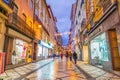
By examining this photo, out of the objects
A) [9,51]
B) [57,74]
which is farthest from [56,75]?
[9,51]

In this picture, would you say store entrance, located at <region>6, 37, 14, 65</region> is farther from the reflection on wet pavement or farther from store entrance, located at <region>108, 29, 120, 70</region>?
store entrance, located at <region>108, 29, 120, 70</region>

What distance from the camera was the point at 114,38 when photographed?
10664 mm

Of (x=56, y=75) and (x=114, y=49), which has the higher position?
(x=114, y=49)

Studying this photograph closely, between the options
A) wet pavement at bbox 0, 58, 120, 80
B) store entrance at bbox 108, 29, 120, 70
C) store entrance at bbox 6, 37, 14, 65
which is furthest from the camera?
store entrance at bbox 6, 37, 14, 65

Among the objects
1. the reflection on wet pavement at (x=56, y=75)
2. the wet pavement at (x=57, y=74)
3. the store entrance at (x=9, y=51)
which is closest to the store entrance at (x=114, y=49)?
the wet pavement at (x=57, y=74)

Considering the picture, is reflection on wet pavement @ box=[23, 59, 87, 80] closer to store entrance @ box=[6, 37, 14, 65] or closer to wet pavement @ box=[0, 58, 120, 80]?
wet pavement @ box=[0, 58, 120, 80]

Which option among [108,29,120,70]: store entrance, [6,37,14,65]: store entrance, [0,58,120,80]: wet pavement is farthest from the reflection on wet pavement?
[6,37,14,65]: store entrance

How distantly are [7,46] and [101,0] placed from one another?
9.59 meters

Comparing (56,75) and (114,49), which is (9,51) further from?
(114,49)

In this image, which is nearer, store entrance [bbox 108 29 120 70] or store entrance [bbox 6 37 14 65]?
store entrance [bbox 108 29 120 70]

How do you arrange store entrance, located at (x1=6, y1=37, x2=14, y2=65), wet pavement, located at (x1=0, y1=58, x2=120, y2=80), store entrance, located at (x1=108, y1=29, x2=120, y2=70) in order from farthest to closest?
store entrance, located at (x1=6, y1=37, x2=14, y2=65), store entrance, located at (x1=108, y1=29, x2=120, y2=70), wet pavement, located at (x1=0, y1=58, x2=120, y2=80)

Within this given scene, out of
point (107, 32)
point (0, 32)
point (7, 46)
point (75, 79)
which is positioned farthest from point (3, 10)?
point (107, 32)

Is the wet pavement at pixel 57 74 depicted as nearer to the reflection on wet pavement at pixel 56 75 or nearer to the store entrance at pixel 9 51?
the reflection on wet pavement at pixel 56 75

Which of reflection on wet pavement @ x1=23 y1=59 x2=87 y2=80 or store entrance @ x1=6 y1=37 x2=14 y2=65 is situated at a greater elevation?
store entrance @ x1=6 y1=37 x2=14 y2=65
